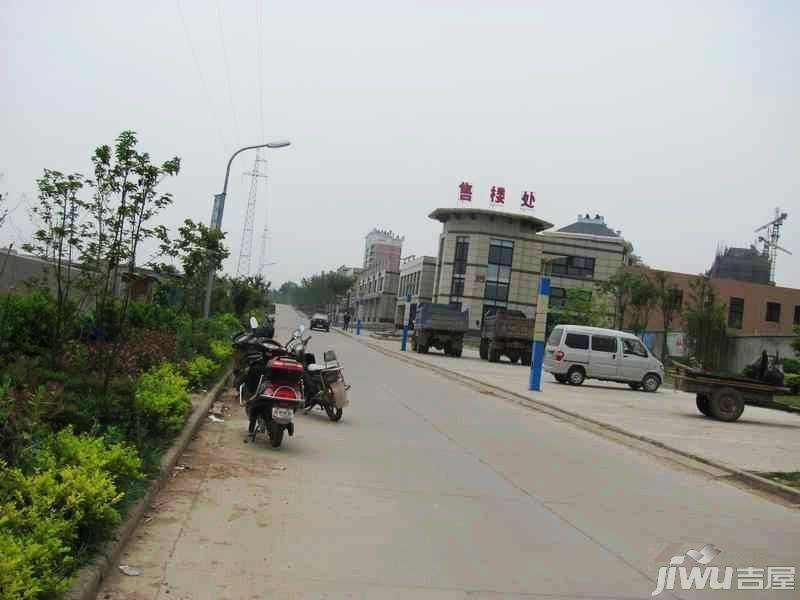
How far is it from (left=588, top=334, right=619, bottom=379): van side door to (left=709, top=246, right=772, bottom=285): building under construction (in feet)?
228

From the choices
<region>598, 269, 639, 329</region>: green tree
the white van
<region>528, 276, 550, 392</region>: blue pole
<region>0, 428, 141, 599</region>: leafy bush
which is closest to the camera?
<region>0, 428, 141, 599</region>: leafy bush

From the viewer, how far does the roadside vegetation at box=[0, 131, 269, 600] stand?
427 cm

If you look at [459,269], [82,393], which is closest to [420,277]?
[459,269]

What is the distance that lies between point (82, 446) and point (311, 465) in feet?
11.0

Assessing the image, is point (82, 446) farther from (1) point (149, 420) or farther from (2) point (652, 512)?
(2) point (652, 512)

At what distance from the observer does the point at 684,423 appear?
670 inches

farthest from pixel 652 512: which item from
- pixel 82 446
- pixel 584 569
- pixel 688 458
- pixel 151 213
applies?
pixel 151 213

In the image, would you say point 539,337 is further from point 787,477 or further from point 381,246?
point 381,246

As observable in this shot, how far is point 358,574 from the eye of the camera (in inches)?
200

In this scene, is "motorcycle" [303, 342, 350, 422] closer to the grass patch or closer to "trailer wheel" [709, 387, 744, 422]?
the grass patch

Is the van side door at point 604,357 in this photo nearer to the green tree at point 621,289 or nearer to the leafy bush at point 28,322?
the leafy bush at point 28,322

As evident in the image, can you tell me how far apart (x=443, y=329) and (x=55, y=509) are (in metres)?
38.0

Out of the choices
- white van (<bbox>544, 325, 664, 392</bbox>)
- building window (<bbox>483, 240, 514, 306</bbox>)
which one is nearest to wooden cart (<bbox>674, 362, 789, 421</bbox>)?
white van (<bbox>544, 325, 664, 392</bbox>)

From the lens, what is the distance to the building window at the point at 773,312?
6988 centimetres
